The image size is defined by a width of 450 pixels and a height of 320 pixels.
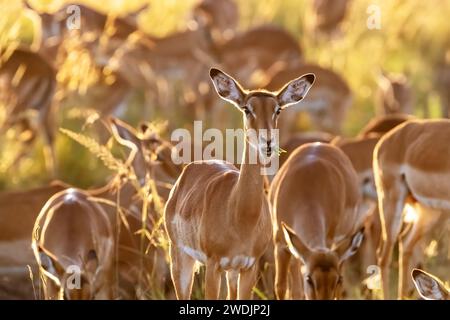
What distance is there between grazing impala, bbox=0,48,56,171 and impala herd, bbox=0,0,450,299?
0.05ft

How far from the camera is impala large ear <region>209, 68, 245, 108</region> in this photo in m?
6.20

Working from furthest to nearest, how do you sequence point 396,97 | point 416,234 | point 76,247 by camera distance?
point 396,97 → point 416,234 → point 76,247

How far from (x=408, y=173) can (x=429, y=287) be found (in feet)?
8.28

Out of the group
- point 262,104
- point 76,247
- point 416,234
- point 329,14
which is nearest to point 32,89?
point 416,234

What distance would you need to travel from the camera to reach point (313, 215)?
289 inches

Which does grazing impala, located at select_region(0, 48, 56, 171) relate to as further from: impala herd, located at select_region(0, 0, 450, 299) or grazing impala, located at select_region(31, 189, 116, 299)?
grazing impala, located at select_region(31, 189, 116, 299)

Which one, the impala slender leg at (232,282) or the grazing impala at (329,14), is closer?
the impala slender leg at (232,282)

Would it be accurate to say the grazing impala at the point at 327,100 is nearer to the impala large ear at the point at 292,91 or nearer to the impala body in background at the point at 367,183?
the impala body in background at the point at 367,183

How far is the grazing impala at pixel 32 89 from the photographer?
12.5m

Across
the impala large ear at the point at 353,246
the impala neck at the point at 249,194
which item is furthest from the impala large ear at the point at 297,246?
the impala neck at the point at 249,194

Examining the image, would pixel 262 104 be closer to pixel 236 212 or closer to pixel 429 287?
pixel 236 212

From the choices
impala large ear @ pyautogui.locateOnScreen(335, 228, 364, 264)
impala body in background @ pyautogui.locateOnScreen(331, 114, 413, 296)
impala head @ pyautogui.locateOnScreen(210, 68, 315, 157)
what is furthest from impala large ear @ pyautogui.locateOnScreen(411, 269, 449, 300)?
impala body in background @ pyautogui.locateOnScreen(331, 114, 413, 296)

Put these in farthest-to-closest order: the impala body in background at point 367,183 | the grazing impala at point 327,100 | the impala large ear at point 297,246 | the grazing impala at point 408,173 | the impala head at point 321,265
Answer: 1. the grazing impala at point 327,100
2. the impala body in background at point 367,183
3. the grazing impala at point 408,173
4. the impala large ear at point 297,246
5. the impala head at point 321,265
